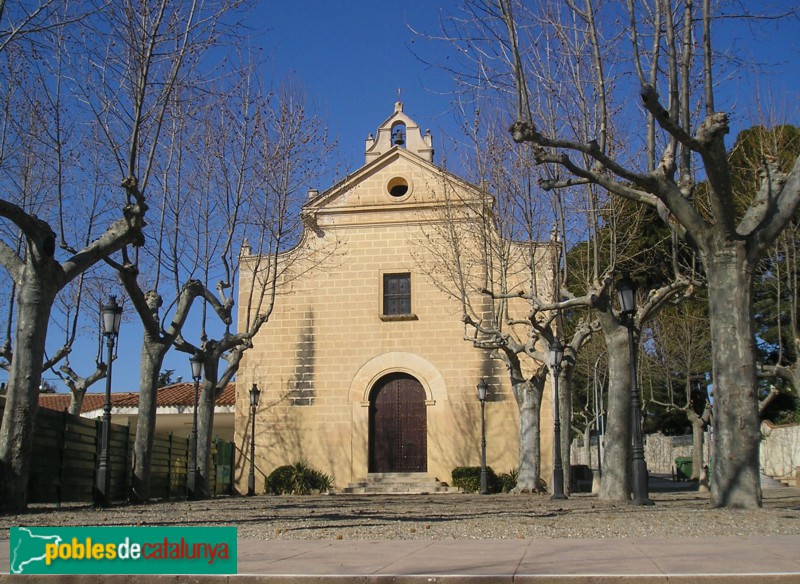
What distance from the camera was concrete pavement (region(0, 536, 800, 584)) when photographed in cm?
499

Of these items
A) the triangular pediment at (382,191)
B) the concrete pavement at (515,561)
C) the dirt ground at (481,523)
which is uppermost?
the triangular pediment at (382,191)

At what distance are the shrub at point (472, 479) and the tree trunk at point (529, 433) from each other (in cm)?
250

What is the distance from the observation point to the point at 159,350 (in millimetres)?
16734

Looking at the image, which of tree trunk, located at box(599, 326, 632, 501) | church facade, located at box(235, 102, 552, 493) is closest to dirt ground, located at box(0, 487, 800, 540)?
tree trunk, located at box(599, 326, 632, 501)

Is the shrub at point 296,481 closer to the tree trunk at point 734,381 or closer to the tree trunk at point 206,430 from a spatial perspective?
the tree trunk at point 206,430

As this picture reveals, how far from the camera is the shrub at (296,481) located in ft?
81.4

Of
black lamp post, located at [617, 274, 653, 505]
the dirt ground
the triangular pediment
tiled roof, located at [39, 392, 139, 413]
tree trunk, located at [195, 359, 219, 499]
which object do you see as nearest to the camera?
the dirt ground

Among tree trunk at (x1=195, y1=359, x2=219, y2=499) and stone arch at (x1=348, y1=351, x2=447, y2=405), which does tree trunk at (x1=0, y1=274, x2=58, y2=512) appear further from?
stone arch at (x1=348, y1=351, x2=447, y2=405)

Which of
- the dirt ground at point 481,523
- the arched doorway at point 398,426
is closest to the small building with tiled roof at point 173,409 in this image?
the arched doorway at point 398,426

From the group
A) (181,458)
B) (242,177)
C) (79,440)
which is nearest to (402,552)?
(79,440)

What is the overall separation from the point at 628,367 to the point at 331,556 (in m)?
8.96

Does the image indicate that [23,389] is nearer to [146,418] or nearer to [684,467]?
[146,418]

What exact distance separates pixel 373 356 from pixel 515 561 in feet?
67.1

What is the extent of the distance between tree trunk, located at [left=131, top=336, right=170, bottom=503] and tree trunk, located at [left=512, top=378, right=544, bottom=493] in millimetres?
9424
